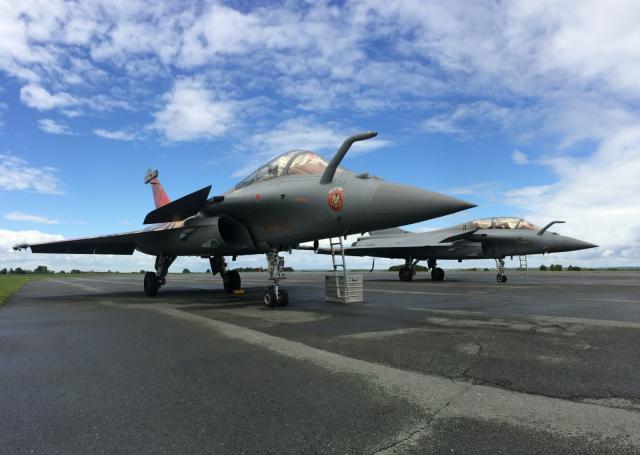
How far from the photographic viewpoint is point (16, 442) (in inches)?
92.0

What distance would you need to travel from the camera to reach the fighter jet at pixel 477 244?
19.8 m

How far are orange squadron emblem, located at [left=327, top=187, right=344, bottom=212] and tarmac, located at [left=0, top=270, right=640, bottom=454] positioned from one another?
2458mm

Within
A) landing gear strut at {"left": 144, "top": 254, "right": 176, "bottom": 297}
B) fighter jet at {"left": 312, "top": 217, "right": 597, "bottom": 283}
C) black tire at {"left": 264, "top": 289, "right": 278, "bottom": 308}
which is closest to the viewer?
black tire at {"left": 264, "top": 289, "right": 278, "bottom": 308}

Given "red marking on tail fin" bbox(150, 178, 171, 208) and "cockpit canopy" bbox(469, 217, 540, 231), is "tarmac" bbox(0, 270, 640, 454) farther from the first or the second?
"cockpit canopy" bbox(469, 217, 540, 231)

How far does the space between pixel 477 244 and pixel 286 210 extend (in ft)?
49.1

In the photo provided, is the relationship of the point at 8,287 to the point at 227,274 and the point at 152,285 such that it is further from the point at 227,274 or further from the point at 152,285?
the point at 227,274

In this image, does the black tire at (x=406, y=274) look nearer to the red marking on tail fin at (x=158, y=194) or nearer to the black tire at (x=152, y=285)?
the red marking on tail fin at (x=158, y=194)

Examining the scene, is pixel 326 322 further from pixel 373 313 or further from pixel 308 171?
pixel 308 171

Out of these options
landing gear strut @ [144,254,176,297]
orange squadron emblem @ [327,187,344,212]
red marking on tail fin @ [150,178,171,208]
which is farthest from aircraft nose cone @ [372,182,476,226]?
red marking on tail fin @ [150,178,171,208]

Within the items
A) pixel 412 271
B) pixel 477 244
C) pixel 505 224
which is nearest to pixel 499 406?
→ pixel 477 244

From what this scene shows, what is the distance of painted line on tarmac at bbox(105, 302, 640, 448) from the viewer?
2.33 meters

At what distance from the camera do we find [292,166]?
931 centimetres

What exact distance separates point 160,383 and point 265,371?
90cm

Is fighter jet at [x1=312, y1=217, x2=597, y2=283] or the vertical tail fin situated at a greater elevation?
the vertical tail fin
